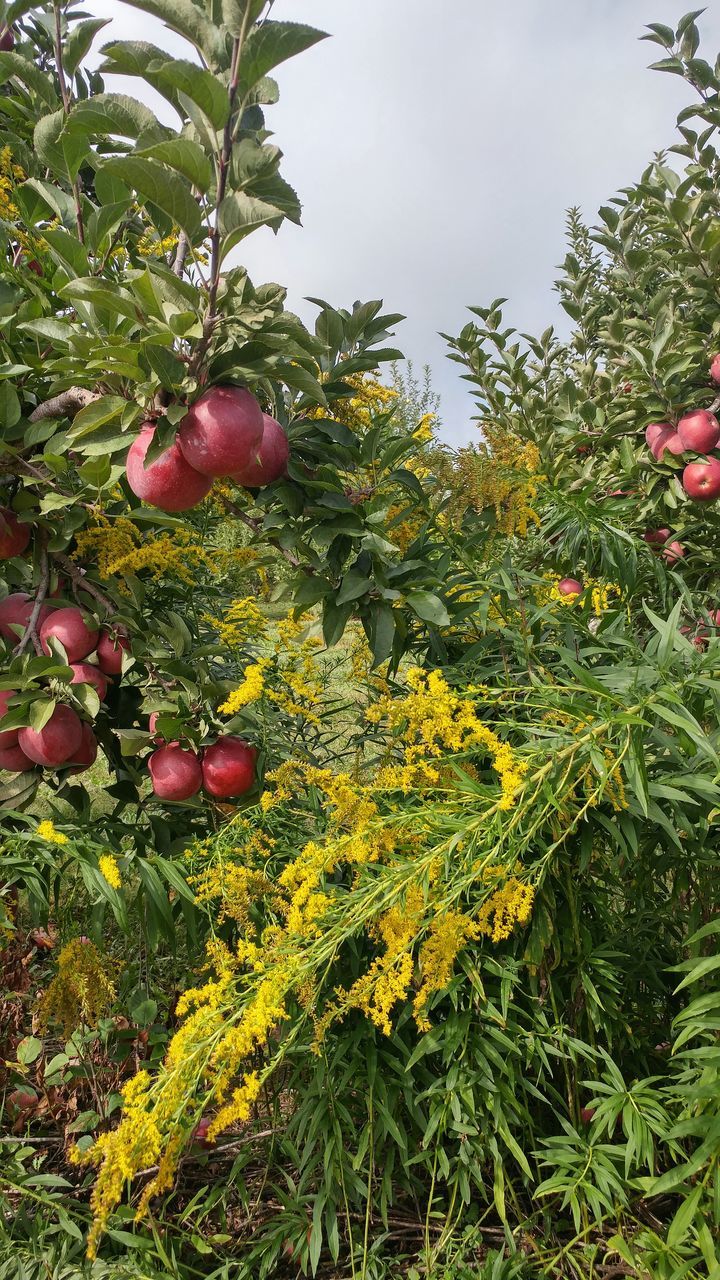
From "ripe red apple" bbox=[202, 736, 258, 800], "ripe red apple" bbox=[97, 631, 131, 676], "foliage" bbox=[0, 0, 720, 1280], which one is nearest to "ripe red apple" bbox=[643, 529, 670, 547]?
"foliage" bbox=[0, 0, 720, 1280]

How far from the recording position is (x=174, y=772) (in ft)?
4.78

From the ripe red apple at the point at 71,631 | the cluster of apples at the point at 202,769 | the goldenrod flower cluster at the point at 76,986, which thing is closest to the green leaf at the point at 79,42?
the ripe red apple at the point at 71,631

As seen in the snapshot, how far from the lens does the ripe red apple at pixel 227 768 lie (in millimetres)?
1488

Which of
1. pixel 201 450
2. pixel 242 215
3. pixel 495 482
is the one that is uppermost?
pixel 242 215

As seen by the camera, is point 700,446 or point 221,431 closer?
point 221,431

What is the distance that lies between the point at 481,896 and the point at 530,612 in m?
0.55

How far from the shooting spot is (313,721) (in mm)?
1672

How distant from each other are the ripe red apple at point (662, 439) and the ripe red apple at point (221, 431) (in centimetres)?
154

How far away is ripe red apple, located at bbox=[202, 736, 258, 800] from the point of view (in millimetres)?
1488

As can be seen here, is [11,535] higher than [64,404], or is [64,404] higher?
[64,404]

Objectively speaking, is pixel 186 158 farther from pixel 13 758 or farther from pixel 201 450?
pixel 13 758

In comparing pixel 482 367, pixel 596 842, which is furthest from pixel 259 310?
pixel 482 367

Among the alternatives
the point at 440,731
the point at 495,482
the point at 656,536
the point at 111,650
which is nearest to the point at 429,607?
the point at 440,731

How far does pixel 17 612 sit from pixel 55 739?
0.96ft
